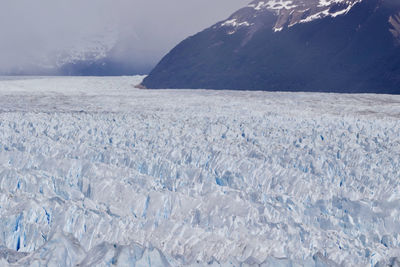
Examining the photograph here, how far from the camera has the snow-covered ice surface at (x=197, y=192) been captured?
5.01 m

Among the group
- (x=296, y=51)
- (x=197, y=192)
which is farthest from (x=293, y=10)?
(x=197, y=192)

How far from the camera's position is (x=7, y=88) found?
24984mm

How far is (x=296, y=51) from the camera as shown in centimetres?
3325

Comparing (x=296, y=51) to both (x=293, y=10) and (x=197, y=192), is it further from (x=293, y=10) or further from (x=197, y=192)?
(x=197, y=192)

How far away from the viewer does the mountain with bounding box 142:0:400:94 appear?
29.0 metres

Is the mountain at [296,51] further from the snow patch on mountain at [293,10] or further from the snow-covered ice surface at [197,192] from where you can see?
the snow-covered ice surface at [197,192]

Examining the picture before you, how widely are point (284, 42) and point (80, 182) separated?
29.3 m

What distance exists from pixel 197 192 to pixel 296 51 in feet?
91.8

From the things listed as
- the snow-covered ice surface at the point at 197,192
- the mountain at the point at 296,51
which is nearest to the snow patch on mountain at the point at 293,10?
the mountain at the point at 296,51

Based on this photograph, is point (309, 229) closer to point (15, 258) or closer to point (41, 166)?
point (15, 258)

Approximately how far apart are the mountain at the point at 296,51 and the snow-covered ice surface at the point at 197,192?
50.4 ft

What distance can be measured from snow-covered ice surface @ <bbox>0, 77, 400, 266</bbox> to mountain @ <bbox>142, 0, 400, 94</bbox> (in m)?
15.4

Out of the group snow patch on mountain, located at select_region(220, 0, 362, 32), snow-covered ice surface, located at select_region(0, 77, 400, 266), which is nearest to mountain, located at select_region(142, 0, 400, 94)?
snow patch on mountain, located at select_region(220, 0, 362, 32)

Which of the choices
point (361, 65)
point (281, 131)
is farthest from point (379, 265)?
point (361, 65)
